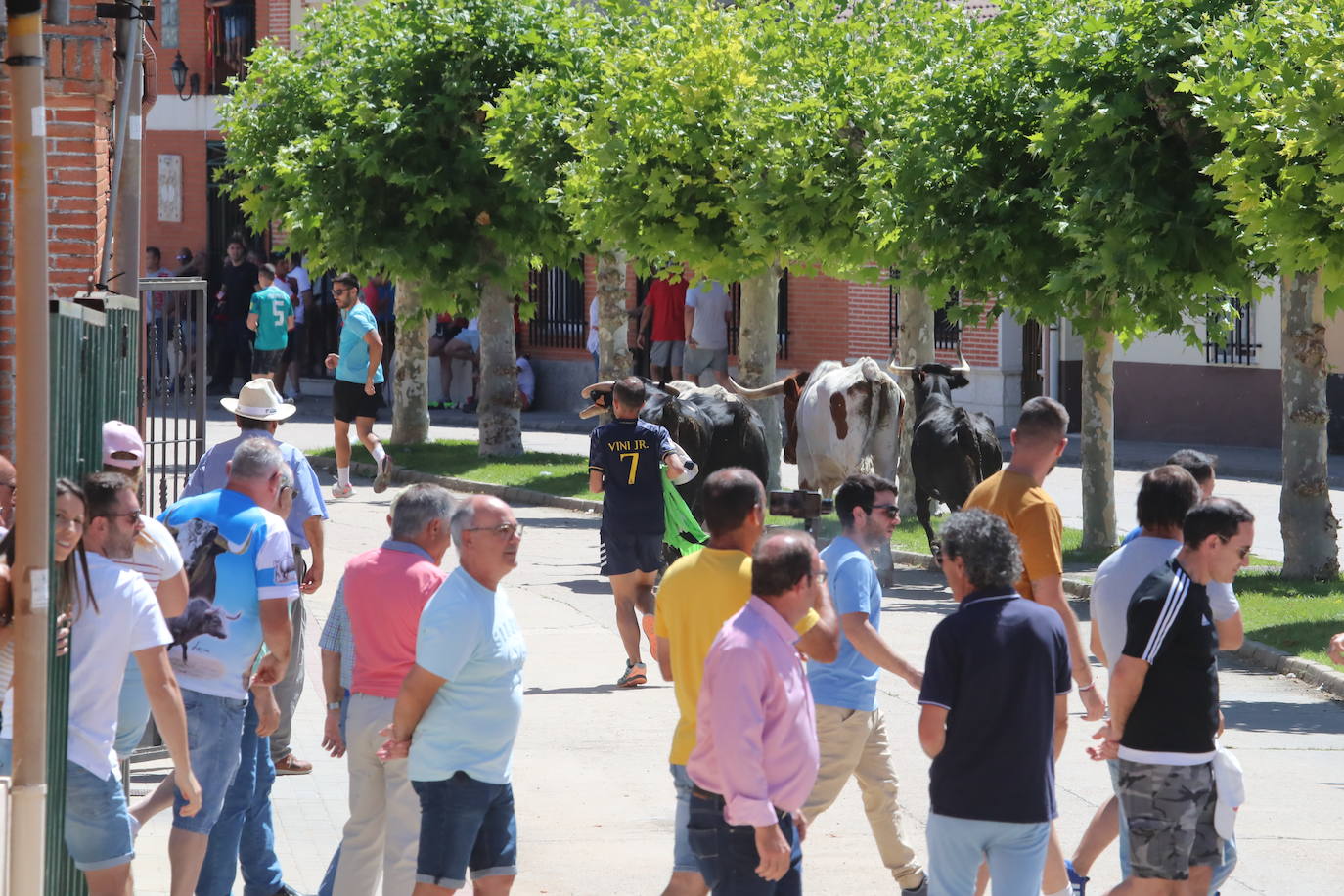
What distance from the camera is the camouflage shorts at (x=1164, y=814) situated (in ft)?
20.3

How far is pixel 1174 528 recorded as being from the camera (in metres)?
6.84

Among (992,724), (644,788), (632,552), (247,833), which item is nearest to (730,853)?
(992,724)

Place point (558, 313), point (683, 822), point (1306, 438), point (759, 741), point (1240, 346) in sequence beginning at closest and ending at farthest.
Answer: point (759, 741) < point (683, 822) < point (1306, 438) < point (1240, 346) < point (558, 313)

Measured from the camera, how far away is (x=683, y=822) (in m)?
6.25

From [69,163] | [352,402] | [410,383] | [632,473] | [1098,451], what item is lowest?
[1098,451]

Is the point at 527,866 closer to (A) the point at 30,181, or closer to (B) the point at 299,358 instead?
(A) the point at 30,181

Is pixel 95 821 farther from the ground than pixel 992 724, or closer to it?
closer to it

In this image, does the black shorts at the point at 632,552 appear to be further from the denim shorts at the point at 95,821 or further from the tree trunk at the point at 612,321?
the tree trunk at the point at 612,321

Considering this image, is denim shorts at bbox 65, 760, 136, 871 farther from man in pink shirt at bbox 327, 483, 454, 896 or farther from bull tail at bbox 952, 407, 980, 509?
bull tail at bbox 952, 407, 980, 509

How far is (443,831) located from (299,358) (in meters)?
28.7

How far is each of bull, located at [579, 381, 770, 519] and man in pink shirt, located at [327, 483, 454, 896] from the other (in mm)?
8502

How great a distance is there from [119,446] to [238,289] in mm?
24724

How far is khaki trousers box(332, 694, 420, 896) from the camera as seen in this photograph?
662 cm

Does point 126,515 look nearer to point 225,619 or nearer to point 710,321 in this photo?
point 225,619
